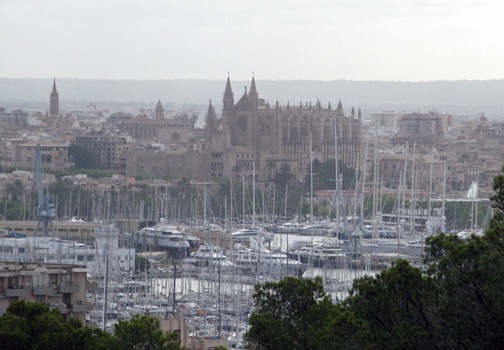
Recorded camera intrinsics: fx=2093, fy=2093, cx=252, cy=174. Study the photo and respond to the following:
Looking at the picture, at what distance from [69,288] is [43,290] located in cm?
42

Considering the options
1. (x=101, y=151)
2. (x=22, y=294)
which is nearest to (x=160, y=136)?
(x=101, y=151)

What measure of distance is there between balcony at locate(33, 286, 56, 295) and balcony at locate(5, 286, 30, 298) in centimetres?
8

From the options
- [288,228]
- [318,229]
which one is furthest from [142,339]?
[288,228]

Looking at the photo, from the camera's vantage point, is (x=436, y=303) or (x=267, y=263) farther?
(x=267, y=263)

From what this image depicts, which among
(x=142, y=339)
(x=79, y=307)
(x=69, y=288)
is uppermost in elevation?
(x=142, y=339)

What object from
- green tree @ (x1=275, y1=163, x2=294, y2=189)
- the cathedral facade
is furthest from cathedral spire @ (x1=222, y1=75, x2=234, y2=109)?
green tree @ (x1=275, y1=163, x2=294, y2=189)

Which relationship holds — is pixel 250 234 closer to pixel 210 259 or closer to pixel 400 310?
pixel 210 259

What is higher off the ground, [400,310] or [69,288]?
[400,310]

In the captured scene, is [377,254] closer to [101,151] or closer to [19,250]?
[19,250]

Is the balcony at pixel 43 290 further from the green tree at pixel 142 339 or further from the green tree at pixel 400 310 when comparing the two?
the green tree at pixel 400 310

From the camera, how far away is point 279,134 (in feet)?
272

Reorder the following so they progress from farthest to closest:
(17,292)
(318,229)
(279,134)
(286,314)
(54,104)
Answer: (54,104)
(279,134)
(318,229)
(17,292)
(286,314)

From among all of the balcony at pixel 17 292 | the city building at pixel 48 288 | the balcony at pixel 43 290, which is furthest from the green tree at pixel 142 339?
the balcony at pixel 43 290

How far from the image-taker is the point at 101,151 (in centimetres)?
8469
